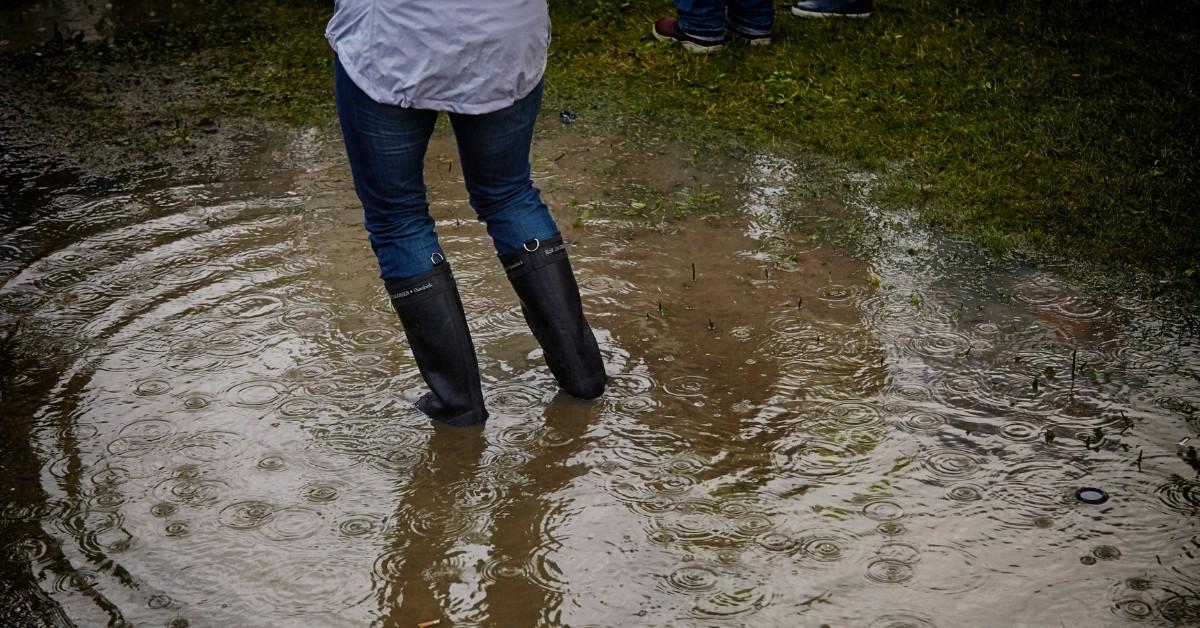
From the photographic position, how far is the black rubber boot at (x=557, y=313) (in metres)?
→ 3.49

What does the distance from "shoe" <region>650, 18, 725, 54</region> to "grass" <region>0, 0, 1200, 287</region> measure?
0.23 feet

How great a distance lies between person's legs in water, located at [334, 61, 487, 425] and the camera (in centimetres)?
314

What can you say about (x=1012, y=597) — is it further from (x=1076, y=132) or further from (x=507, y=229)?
(x=1076, y=132)

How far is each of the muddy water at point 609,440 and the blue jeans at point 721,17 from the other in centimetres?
222

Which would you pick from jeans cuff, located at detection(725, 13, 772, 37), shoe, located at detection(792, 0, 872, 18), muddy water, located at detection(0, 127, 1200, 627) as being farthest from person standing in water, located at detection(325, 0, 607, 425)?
shoe, located at detection(792, 0, 872, 18)

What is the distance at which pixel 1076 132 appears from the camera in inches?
217

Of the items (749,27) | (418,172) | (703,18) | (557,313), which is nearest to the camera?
(418,172)

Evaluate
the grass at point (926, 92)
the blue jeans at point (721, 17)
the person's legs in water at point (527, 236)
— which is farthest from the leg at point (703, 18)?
the person's legs in water at point (527, 236)

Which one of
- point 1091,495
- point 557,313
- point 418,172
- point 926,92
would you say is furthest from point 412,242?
point 926,92

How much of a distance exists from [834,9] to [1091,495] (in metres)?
4.94

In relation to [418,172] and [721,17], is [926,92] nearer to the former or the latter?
[721,17]

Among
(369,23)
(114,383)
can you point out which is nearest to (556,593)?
(369,23)

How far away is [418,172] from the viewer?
331 cm

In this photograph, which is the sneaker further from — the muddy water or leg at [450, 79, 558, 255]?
leg at [450, 79, 558, 255]
